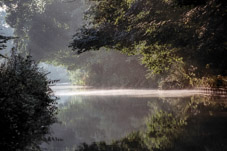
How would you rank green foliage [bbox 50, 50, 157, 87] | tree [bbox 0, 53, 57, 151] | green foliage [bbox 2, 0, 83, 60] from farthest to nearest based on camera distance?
green foliage [bbox 2, 0, 83, 60]
green foliage [bbox 50, 50, 157, 87]
tree [bbox 0, 53, 57, 151]

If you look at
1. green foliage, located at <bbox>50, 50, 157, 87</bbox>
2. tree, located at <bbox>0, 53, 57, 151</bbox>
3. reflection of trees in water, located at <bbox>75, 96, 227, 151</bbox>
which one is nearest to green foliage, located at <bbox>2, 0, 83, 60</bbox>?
green foliage, located at <bbox>50, 50, 157, 87</bbox>

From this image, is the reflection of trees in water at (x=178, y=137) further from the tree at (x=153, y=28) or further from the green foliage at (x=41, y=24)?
the green foliage at (x=41, y=24)

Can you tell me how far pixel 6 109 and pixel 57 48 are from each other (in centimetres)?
6378

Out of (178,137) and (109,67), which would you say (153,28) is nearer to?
(178,137)

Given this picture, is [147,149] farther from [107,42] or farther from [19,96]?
[107,42]

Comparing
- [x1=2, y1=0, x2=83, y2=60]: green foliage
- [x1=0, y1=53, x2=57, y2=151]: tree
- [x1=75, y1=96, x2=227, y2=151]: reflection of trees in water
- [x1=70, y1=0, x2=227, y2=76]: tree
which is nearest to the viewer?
[x1=75, y1=96, x2=227, y2=151]: reflection of trees in water

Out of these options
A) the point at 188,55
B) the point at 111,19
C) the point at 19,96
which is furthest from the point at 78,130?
the point at 188,55

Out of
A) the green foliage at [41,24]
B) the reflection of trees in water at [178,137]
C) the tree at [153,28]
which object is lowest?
the reflection of trees in water at [178,137]

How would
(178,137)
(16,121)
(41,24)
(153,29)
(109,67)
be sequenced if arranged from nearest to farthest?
(178,137) < (16,121) < (153,29) < (109,67) < (41,24)

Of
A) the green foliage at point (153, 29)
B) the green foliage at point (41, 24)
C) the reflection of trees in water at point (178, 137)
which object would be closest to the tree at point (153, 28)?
the green foliage at point (153, 29)

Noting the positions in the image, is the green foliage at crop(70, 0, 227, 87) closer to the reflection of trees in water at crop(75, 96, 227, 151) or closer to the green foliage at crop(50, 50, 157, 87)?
the reflection of trees in water at crop(75, 96, 227, 151)

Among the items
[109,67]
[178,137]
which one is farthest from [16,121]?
[109,67]

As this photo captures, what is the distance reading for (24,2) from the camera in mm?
72562

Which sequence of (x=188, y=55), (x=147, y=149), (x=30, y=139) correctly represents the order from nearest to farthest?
1. (x=147, y=149)
2. (x=30, y=139)
3. (x=188, y=55)
